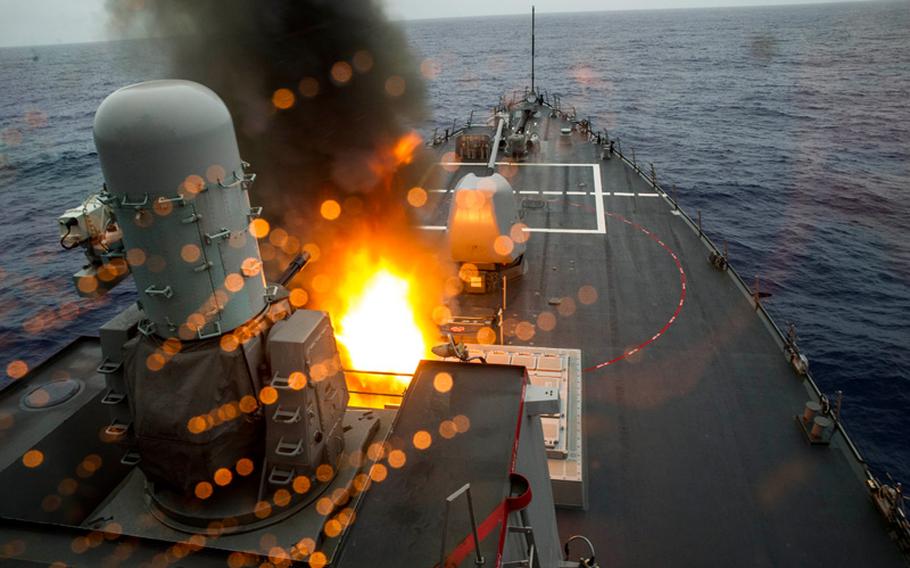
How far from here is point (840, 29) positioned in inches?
6796

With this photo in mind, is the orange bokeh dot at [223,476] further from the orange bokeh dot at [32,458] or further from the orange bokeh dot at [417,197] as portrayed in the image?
the orange bokeh dot at [417,197]

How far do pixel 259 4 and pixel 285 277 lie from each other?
16.5ft

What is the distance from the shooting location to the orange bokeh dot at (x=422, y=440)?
5785 millimetres

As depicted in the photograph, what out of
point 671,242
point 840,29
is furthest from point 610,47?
point 671,242

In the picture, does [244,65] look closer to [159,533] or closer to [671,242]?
[159,533]

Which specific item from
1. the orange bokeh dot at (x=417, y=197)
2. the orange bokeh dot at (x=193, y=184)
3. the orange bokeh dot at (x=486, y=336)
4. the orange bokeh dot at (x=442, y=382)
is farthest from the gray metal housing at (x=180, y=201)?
the orange bokeh dot at (x=417, y=197)

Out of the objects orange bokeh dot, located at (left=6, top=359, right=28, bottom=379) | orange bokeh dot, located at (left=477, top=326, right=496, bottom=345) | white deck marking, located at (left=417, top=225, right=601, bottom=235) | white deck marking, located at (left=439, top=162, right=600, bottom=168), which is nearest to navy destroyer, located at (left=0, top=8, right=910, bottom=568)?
orange bokeh dot, located at (left=477, top=326, right=496, bottom=345)

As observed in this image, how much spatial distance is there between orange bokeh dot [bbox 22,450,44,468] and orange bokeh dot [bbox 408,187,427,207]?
1733 centimetres

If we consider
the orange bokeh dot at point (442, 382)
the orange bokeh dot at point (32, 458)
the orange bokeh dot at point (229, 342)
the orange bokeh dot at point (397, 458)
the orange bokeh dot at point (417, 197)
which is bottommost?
the orange bokeh dot at point (417, 197)

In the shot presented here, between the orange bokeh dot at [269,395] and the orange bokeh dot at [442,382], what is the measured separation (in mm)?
1669

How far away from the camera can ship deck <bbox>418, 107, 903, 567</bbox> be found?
30.2ft

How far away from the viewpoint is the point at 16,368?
2108cm

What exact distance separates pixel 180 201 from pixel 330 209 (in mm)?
7305

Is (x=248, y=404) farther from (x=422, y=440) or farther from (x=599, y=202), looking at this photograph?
(x=599, y=202)
